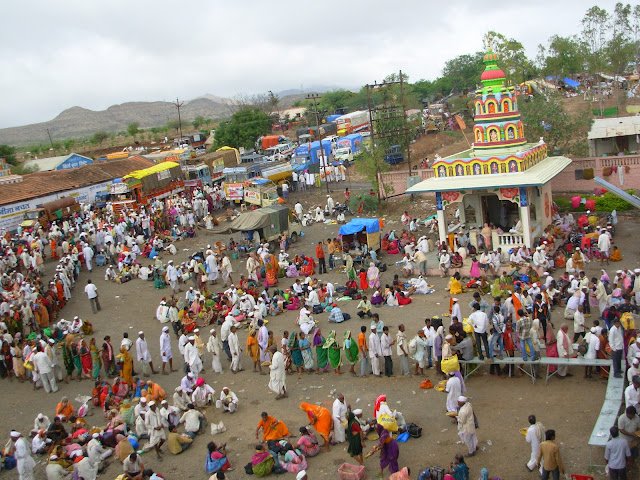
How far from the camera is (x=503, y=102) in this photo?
22141 millimetres

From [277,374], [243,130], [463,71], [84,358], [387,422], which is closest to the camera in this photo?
[387,422]

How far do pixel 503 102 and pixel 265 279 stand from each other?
34.4 ft

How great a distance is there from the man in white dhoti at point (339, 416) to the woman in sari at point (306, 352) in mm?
3397

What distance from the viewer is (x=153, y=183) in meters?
35.2

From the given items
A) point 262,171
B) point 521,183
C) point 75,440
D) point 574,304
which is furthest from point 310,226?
point 75,440

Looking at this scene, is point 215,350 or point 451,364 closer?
point 451,364

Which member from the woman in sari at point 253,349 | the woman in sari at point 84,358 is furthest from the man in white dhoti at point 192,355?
the woman in sari at point 84,358

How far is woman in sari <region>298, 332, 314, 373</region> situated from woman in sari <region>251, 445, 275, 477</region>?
4.04 meters

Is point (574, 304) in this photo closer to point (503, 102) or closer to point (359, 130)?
point (503, 102)

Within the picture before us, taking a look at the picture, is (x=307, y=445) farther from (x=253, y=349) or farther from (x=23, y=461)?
(x=23, y=461)

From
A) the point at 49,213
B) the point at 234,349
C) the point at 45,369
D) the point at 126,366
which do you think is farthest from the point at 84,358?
the point at 49,213

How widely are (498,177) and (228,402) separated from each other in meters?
12.5

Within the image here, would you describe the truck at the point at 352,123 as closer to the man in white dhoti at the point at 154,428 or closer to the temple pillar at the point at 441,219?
the temple pillar at the point at 441,219

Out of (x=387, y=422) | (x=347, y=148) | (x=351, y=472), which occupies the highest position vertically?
(x=347, y=148)
